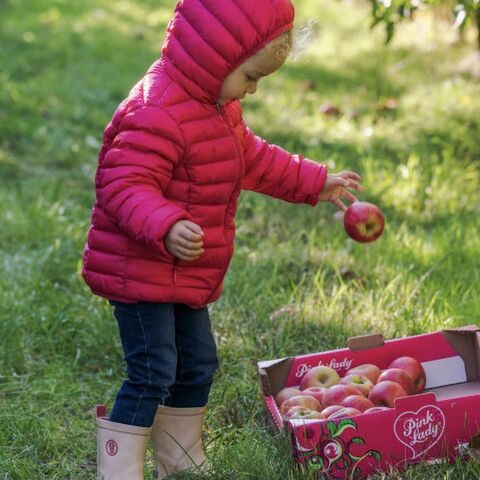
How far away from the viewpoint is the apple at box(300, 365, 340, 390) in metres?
3.23

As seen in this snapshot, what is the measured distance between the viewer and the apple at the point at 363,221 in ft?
10.4

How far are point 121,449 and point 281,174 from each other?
3.01 ft

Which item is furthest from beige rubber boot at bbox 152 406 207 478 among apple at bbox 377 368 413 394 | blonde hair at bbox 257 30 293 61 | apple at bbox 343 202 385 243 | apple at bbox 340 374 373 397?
blonde hair at bbox 257 30 293 61

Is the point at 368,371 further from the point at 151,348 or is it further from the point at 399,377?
the point at 151,348

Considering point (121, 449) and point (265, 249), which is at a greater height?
point (265, 249)

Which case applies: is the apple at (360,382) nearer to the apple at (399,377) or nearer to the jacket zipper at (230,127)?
the apple at (399,377)

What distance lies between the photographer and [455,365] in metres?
3.37

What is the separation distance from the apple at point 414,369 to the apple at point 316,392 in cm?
28

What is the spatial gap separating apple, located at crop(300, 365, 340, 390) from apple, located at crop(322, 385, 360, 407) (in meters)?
0.12

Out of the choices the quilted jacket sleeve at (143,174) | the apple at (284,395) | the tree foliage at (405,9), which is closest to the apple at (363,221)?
the apple at (284,395)

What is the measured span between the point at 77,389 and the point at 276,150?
3.67ft

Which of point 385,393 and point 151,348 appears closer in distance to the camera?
point 151,348

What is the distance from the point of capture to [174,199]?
2.67 meters

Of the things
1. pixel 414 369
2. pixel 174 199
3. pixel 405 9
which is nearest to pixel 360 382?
pixel 414 369
